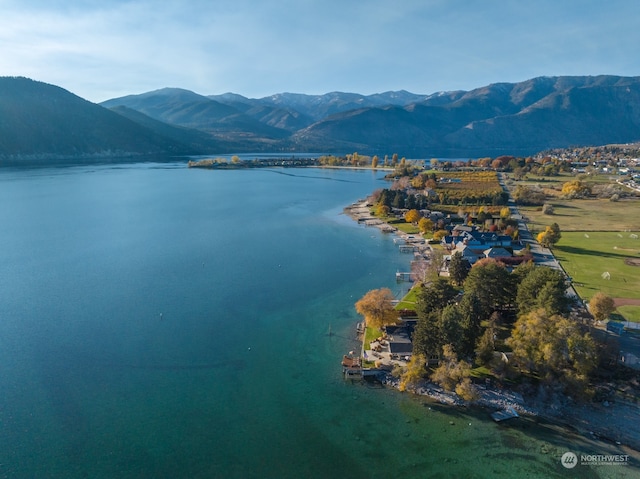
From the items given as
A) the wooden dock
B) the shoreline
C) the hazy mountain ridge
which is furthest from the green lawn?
the hazy mountain ridge

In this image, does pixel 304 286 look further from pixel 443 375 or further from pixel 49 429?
pixel 49 429

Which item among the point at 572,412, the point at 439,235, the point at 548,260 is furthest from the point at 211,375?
the point at 439,235

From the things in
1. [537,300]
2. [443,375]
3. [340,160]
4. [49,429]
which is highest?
[340,160]

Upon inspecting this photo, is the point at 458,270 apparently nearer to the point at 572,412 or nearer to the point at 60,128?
the point at 572,412

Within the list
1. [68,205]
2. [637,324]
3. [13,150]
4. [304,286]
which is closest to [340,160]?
[68,205]

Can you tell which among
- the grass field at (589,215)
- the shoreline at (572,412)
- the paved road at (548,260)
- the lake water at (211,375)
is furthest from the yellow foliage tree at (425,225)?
the shoreline at (572,412)
